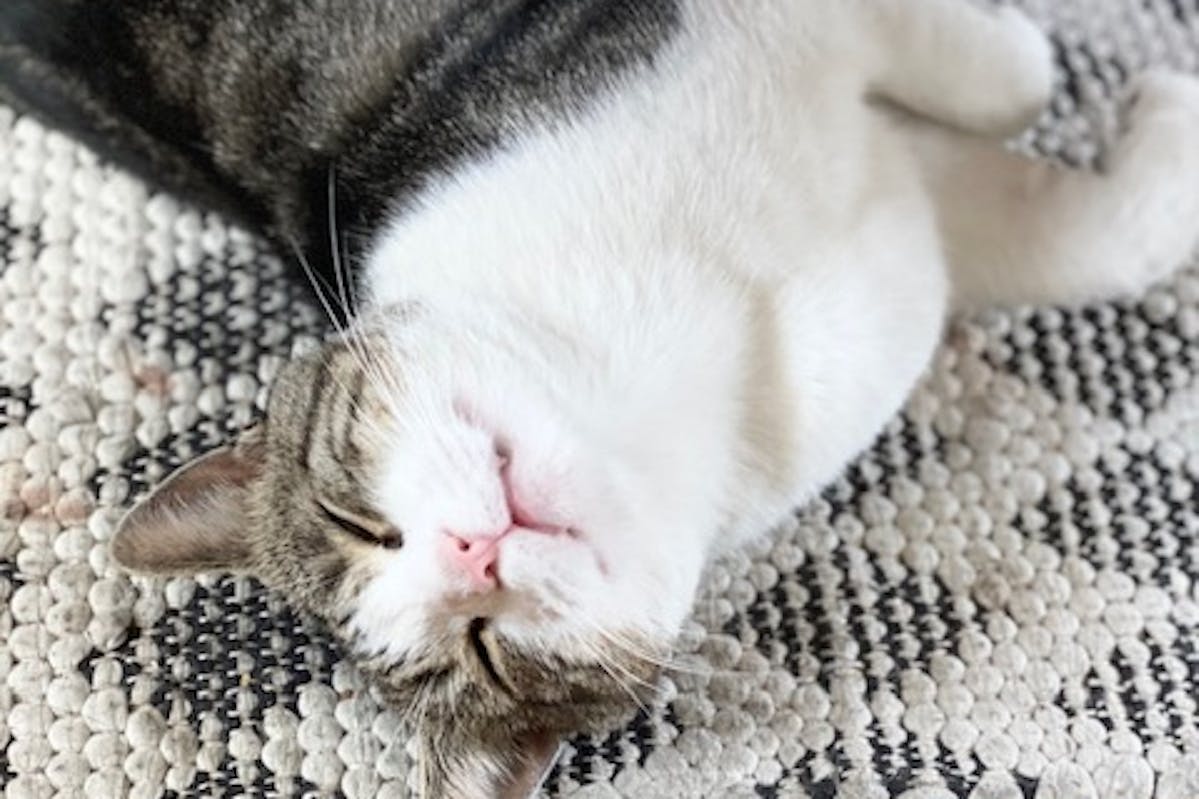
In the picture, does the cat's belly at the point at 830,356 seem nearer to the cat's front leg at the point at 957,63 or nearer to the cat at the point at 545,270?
the cat at the point at 545,270

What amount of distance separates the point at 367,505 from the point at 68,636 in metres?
0.33

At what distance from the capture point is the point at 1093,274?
134 centimetres

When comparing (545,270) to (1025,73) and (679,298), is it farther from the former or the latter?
(1025,73)

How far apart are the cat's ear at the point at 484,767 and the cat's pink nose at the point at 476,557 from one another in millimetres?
178

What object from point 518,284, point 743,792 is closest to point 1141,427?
point 743,792

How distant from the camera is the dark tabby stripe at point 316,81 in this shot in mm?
1152

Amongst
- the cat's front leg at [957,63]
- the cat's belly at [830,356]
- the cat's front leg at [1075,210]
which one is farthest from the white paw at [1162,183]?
the cat's belly at [830,356]

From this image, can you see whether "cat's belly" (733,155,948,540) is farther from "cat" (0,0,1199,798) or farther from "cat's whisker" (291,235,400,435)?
"cat's whisker" (291,235,400,435)

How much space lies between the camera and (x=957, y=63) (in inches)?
49.3

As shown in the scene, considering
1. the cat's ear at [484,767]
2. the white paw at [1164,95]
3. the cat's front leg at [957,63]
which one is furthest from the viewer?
the white paw at [1164,95]

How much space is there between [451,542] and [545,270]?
0.24 m

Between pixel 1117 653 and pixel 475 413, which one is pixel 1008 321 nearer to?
pixel 1117 653

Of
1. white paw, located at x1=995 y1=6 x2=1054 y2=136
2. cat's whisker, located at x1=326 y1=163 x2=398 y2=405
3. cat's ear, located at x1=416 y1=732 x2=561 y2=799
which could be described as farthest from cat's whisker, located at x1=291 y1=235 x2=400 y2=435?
white paw, located at x1=995 y1=6 x2=1054 y2=136

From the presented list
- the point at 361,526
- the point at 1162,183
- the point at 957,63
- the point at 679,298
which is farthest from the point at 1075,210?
the point at 361,526
